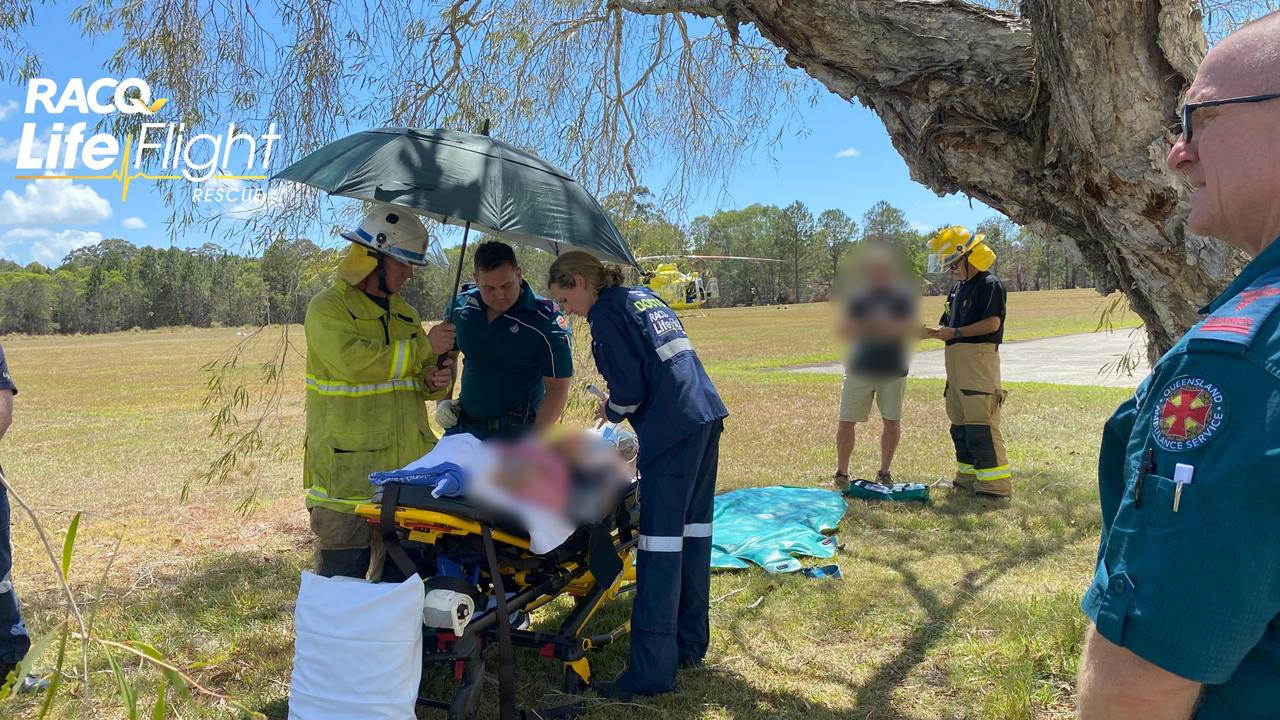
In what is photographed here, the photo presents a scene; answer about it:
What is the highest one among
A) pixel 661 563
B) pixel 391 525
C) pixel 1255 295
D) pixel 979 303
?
pixel 979 303

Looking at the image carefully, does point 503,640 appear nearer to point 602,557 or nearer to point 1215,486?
point 602,557

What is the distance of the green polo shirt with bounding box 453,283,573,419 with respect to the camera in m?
4.16

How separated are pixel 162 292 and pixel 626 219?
233ft

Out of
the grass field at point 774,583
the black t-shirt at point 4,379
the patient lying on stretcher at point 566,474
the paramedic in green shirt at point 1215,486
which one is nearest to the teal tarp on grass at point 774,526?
the grass field at point 774,583

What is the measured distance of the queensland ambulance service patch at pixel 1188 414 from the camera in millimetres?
986

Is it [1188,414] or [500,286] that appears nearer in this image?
[1188,414]

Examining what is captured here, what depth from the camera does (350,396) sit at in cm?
363

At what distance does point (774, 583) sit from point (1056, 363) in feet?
48.3

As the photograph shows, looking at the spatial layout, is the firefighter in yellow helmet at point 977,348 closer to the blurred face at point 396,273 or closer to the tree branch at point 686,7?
the tree branch at point 686,7

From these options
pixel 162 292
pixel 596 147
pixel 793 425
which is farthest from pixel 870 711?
pixel 162 292

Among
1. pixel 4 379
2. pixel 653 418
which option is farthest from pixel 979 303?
pixel 4 379

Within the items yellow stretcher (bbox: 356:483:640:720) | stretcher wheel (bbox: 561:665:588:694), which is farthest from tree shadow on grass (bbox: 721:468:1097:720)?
yellow stretcher (bbox: 356:483:640:720)

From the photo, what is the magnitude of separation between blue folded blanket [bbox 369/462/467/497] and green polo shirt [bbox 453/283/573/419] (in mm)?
1115

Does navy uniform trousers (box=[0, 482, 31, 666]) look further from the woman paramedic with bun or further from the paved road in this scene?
the paved road
